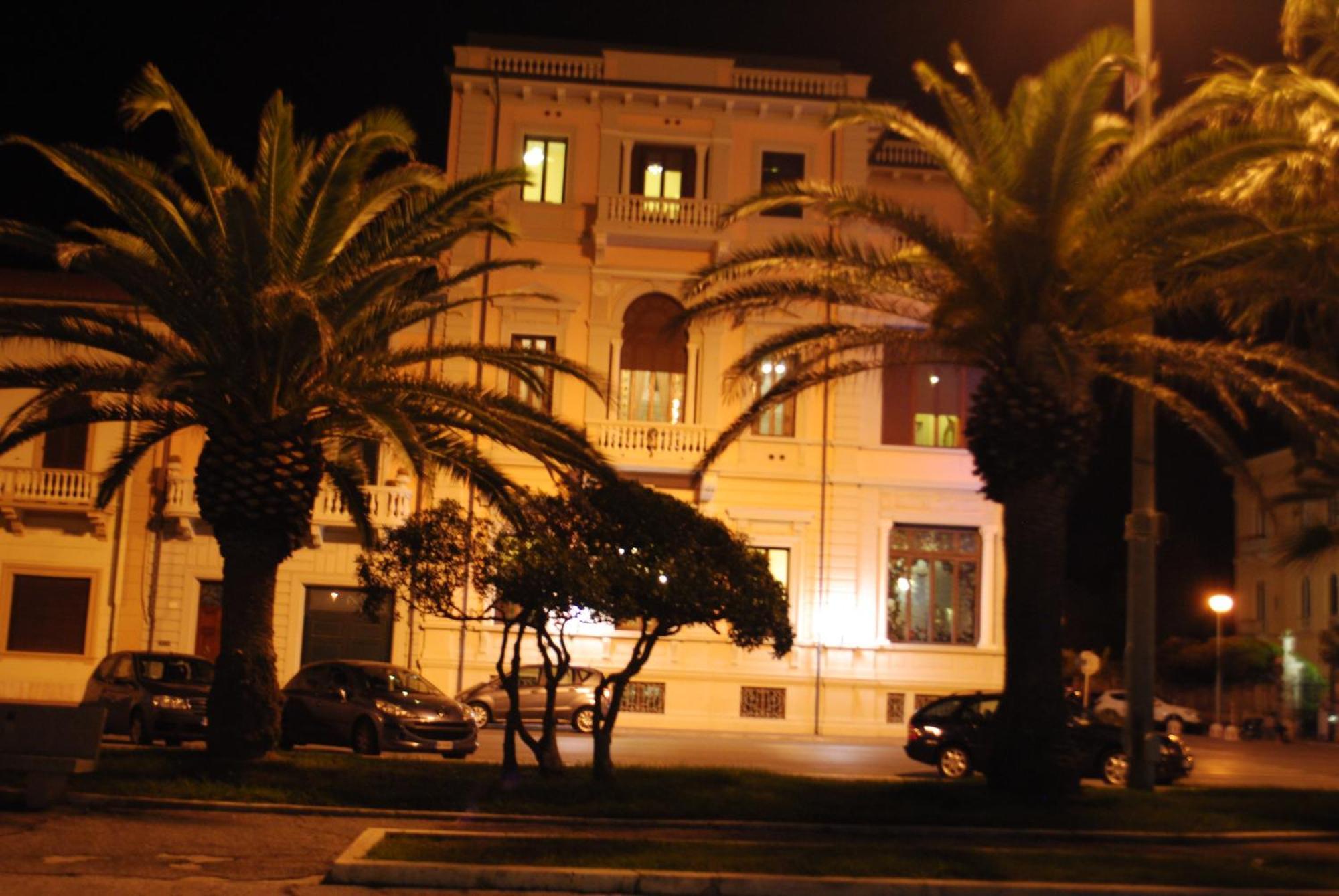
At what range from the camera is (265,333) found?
1725 centimetres

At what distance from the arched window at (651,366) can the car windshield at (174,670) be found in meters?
12.8

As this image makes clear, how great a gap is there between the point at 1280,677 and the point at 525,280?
3163cm

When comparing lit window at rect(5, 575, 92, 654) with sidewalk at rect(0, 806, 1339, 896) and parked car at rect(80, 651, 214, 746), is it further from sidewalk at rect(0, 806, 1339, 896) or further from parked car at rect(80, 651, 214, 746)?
sidewalk at rect(0, 806, 1339, 896)

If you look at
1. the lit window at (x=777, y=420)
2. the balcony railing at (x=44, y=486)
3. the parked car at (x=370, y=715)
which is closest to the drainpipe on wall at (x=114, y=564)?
the balcony railing at (x=44, y=486)

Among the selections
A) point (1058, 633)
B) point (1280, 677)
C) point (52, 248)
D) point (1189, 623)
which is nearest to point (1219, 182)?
point (1058, 633)

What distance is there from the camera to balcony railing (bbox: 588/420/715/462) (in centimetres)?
3391

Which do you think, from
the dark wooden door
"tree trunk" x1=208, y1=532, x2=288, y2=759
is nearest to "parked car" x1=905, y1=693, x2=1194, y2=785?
"tree trunk" x1=208, y1=532, x2=288, y2=759

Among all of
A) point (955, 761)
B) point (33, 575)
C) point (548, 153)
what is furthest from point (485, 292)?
point (955, 761)

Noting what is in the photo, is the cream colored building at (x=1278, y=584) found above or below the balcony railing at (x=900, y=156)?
below

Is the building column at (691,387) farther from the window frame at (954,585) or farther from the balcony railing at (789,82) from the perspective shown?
the balcony railing at (789,82)

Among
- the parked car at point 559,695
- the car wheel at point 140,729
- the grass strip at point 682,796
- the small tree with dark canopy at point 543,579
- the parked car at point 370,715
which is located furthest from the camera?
the parked car at point 559,695

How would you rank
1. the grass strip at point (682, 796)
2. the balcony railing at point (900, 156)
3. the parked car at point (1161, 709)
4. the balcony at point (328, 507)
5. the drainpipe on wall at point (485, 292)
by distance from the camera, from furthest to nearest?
the parked car at point (1161, 709), the balcony railing at point (900, 156), the balcony at point (328, 507), the drainpipe on wall at point (485, 292), the grass strip at point (682, 796)

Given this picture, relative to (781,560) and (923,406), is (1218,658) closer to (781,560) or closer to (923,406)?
(923,406)

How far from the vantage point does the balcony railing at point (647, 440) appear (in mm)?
33906
